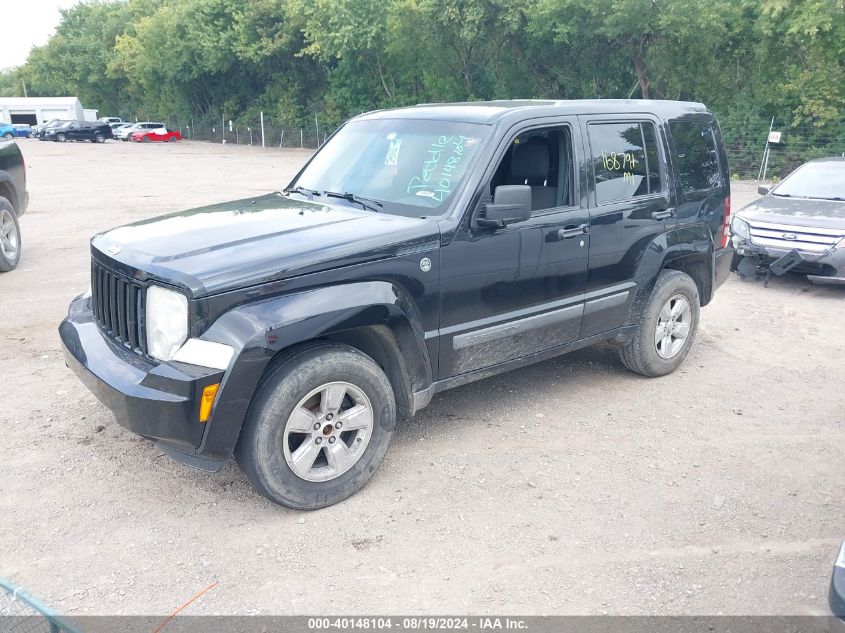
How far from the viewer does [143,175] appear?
23422 mm

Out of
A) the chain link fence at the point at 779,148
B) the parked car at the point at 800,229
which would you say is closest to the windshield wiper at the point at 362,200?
the parked car at the point at 800,229

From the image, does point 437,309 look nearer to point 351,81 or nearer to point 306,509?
point 306,509

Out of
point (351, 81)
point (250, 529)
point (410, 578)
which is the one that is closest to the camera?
point (410, 578)

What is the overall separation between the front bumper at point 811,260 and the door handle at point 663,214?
384 cm

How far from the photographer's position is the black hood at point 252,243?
3561 millimetres

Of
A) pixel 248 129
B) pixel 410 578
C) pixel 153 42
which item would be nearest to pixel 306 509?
pixel 410 578

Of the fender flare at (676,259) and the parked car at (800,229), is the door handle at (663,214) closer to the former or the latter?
the fender flare at (676,259)

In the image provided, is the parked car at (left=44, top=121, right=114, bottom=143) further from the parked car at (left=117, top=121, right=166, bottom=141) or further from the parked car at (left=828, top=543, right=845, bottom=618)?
the parked car at (left=828, top=543, right=845, bottom=618)

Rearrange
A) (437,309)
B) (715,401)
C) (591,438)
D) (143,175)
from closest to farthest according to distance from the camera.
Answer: (437,309)
(591,438)
(715,401)
(143,175)

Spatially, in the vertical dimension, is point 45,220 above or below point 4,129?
below

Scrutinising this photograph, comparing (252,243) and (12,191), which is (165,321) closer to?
(252,243)

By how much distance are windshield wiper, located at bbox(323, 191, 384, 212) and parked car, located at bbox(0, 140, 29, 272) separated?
592 centimetres

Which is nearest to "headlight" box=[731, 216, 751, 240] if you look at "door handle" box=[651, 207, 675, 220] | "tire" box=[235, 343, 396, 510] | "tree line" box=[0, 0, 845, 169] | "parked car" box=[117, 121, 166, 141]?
"door handle" box=[651, 207, 675, 220]

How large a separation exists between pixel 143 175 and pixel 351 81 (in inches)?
819
